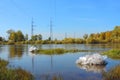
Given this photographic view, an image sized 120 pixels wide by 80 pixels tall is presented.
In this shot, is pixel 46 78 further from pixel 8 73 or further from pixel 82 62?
pixel 82 62

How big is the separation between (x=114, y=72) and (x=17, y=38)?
421 ft

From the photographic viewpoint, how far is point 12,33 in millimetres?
143500

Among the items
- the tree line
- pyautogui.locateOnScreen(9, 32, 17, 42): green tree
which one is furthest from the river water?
pyautogui.locateOnScreen(9, 32, 17, 42): green tree

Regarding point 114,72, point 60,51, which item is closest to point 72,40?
point 60,51

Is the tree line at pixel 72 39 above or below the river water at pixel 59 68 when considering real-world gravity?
above

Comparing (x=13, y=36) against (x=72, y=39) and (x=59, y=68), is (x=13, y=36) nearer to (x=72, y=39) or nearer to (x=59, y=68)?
(x=72, y=39)

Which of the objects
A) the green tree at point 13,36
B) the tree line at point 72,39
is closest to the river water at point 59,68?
the tree line at point 72,39

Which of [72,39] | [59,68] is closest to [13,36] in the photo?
[72,39]

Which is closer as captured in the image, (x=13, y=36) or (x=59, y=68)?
(x=59, y=68)

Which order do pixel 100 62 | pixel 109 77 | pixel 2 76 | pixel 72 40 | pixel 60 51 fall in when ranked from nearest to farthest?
pixel 2 76 → pixel 109 77 → pixel 100 62 → pixel 60 51 → pixel 72 40

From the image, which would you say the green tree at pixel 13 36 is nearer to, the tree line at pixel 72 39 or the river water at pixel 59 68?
the tree line at pixel 72 39

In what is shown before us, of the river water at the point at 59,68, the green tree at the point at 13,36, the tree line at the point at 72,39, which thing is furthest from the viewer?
the green tree at the point at 13,36

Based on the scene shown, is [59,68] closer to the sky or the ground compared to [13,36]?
closer to the ground

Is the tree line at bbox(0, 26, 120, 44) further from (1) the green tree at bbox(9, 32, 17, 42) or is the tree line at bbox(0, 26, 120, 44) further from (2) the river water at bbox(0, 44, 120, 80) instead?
(2) the river water at bbox(0, 44, 120, 80)
